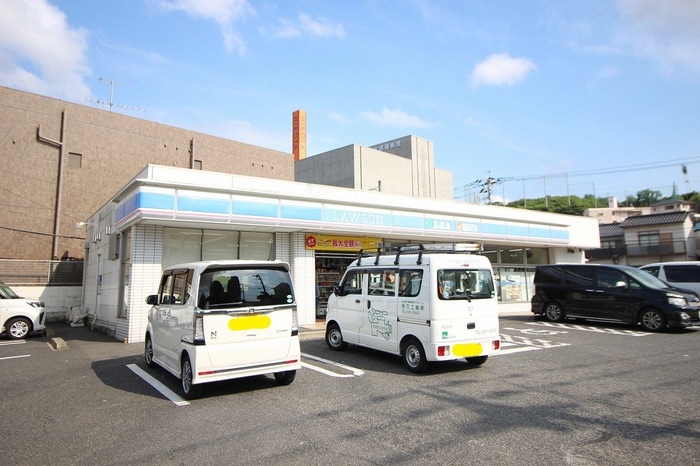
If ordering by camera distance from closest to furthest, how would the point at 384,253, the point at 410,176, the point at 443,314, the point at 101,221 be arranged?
the point at 443,314, the point at 384,253, the point at 101,221, the point at 410,176

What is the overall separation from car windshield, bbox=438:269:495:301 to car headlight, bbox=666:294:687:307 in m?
7.01

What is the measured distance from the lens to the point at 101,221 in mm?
16781

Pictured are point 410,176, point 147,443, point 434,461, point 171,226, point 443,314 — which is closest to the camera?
point 434,461

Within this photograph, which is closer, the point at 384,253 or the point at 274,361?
the point at 274,361

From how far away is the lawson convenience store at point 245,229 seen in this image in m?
11.8

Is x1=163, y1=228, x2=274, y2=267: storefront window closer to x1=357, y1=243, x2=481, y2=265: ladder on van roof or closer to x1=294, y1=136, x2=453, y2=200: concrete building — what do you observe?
x1=357, y1=243, x2=481, y2=265: ladder on van roof

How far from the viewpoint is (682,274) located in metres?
15.1

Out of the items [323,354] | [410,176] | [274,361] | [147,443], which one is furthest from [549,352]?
[410,176]

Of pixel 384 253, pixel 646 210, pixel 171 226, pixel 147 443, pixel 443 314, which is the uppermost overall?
pixel 646 210

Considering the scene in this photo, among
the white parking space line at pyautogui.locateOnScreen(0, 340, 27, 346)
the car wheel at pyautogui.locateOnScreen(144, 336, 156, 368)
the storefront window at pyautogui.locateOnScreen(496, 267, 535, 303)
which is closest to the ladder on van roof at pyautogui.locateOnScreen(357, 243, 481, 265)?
the car wheel at pyautogui.locateOnScreen(144, 336, 156, 368)

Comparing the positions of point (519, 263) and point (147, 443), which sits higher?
point (519, 263)

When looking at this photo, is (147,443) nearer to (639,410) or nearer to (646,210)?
(639,410)

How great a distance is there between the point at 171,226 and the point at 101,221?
6.12 meters

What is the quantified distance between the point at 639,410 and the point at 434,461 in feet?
9.91
